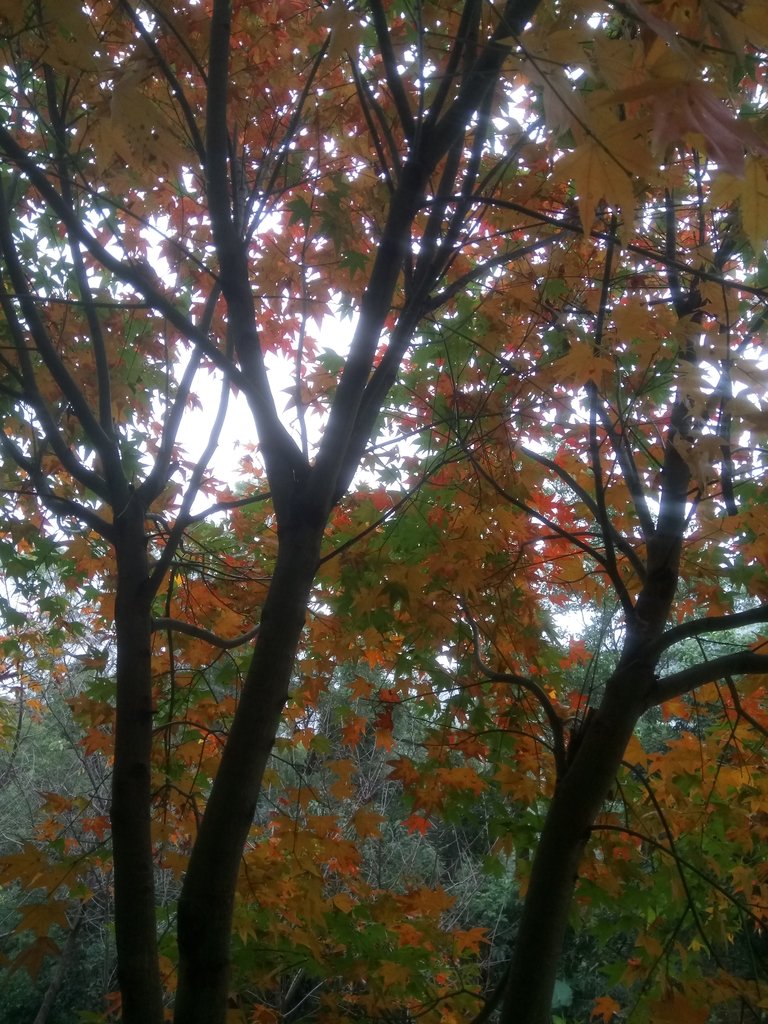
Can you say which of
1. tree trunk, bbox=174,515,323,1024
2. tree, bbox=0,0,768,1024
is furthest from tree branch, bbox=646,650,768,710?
tree trunk, bbox=174,515,323,1024

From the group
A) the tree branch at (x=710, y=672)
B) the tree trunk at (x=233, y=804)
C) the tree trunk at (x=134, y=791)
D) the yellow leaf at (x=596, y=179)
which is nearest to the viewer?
the yellow leaf at (x=596, y=179)

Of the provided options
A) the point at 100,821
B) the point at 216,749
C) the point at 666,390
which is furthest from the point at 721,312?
the point at 100,821

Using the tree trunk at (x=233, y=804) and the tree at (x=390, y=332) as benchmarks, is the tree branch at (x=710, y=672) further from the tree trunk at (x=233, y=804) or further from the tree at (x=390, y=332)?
the tree trunk at (x=233, y=804)

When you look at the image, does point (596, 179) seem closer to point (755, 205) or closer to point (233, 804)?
point (755, 205)

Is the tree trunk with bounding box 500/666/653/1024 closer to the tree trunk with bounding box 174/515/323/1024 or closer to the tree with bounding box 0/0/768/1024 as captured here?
the tree with bounding box 0/0/768/1024

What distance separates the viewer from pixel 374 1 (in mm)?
1465

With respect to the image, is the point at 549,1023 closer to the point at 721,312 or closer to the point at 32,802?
the point at 721,312

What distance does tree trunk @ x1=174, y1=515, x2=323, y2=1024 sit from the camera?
1.43 m

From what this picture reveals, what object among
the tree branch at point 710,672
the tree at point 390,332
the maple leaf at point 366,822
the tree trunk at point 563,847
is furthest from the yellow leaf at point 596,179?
the maple leaf at point 366,822

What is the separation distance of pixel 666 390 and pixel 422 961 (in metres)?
2.22

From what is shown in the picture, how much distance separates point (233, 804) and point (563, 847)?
0.95 m

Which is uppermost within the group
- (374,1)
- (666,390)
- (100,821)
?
(666,390)

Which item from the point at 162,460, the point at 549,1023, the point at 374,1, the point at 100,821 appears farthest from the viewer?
the point at 100,821

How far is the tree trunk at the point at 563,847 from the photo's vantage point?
6.19 feet
